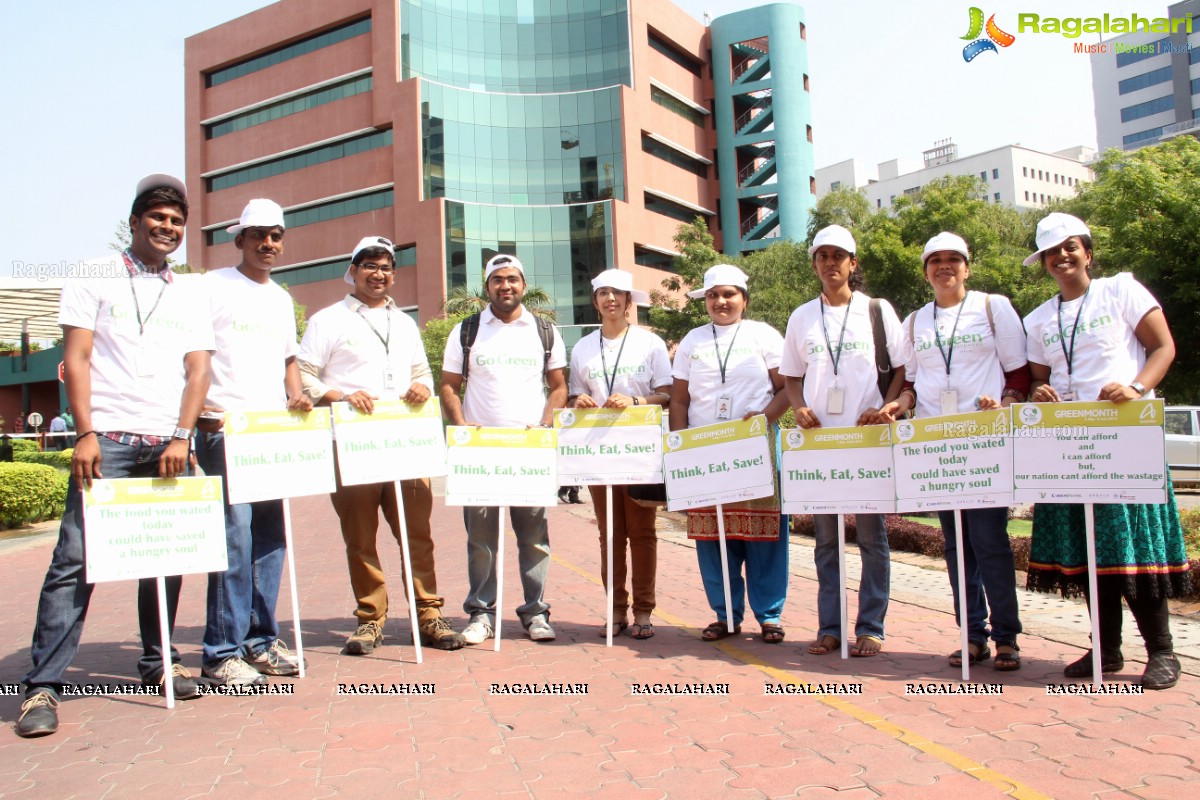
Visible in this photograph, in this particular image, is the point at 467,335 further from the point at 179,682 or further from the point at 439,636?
the point at 179,682

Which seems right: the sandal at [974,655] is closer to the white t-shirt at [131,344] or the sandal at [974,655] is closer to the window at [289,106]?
the white t-shirt at [131,344]

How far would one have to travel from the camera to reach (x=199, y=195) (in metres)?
61.8

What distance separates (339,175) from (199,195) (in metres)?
12.7

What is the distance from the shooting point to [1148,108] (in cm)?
8519

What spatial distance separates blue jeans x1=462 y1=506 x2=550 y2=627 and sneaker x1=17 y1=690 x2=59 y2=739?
237 cm

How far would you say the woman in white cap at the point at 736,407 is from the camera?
567cm

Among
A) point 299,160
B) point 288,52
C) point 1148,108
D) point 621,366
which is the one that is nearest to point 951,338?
point 621,366

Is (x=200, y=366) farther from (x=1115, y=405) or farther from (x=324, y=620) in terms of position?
(x=1115, y=405)

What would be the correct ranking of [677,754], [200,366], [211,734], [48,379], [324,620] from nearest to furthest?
[677,754] < [211,734] < [200,366] < [324,620] < [48,379]

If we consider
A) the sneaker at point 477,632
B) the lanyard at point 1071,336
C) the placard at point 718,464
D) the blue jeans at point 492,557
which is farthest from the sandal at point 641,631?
the lanyard at point 1071,336

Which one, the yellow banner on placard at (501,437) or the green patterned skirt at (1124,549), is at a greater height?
the yellow banner on placard at (501,437)

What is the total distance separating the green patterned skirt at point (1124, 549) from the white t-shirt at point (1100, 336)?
2.00 feet

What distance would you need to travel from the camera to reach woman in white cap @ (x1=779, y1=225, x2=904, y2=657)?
208 inches

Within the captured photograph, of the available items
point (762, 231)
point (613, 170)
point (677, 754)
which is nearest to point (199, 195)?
point (613, 170)
